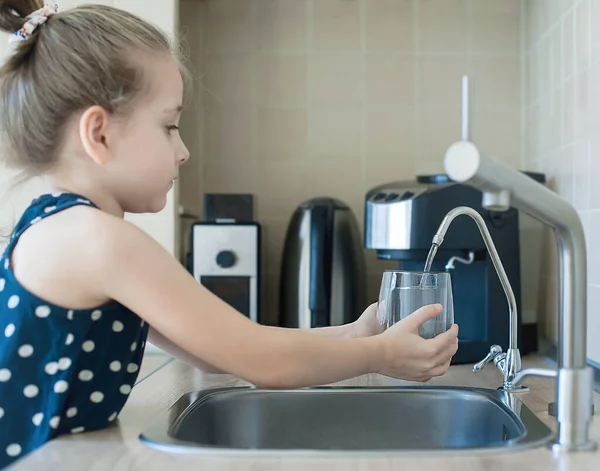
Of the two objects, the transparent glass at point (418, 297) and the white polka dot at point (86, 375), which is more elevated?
the transparent glass at point (418, 297)

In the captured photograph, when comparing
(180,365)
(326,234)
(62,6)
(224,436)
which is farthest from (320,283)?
(62,6)

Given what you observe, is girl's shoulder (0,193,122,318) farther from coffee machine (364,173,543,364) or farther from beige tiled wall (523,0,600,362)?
beige tiled wall (523,0,600,362)

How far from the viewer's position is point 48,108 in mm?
790

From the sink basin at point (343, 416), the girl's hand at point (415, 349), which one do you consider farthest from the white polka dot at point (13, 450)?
the girl's hand at point (415, 349)

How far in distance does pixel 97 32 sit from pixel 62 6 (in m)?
0.65

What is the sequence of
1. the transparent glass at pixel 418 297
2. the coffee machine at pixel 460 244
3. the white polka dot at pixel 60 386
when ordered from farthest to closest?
1. the coffee machine at pixel 460 244
2. the transparent glass at pixel 418 297
3. the white polka dot at pixel 60 386

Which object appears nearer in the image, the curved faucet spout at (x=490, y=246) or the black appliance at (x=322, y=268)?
the curved faucet spout at (x=490, y=246)

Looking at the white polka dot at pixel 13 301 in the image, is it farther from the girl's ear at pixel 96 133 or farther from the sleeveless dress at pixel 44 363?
the girl's ear at pixel 96 133

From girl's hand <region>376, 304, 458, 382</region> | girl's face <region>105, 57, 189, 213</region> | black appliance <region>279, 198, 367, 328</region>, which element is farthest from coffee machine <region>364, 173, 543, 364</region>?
girl's face <region>105, 57, 189, 213</region>

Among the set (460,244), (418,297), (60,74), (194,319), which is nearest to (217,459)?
(194,319)

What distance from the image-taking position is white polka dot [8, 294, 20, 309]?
74 centimetres

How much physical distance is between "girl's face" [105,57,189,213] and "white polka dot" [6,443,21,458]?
29 cm

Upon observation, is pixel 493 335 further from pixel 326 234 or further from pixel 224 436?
pixel 224 436

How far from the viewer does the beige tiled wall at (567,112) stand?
1.11 metres
